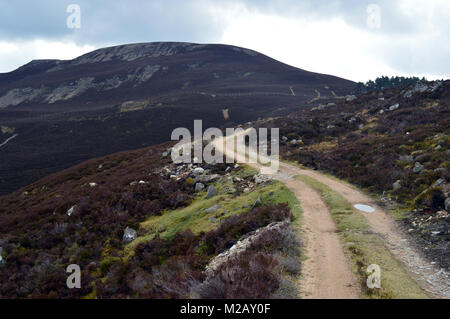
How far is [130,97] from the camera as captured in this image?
108m

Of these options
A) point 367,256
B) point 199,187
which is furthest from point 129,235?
point 367,256

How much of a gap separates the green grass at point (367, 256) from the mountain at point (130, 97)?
43707 millimetres

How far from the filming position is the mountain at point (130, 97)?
55.4m

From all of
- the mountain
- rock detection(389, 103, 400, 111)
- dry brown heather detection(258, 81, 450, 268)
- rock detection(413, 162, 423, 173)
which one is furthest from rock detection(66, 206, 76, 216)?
rock detection(389, 103, 400, 111)

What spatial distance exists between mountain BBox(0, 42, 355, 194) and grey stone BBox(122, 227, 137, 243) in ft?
112

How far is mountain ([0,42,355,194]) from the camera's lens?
55438 mm

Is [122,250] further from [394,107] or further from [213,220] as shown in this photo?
[394,107]

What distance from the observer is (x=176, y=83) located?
402 ft

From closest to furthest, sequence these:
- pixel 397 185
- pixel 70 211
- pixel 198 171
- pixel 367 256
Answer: pixel 367 256
pixel 397 185
pixel 70 211
pixel 198 171

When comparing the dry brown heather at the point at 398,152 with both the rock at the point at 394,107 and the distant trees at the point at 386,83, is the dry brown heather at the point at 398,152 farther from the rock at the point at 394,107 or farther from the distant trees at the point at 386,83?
the distant trees at the point at 386,83

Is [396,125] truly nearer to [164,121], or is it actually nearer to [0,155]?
[164,121]

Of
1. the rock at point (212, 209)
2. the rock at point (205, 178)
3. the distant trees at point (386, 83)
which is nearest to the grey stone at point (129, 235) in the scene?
the rock at point (212, 209)
